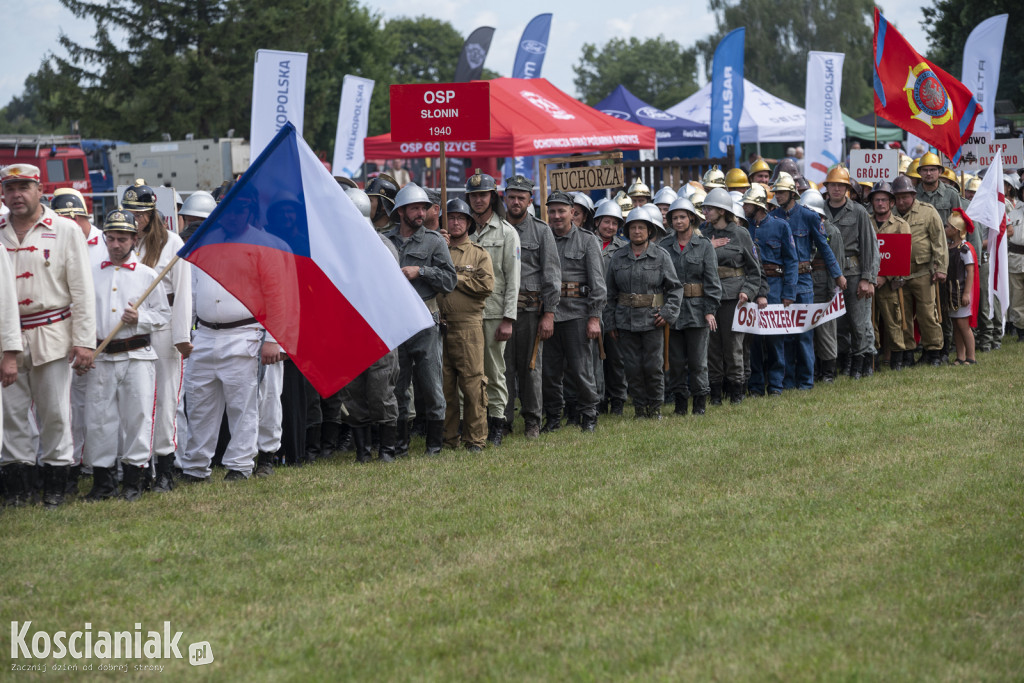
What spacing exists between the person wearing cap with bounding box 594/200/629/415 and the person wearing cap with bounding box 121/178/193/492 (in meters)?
4.56

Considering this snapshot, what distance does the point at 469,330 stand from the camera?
396 inches

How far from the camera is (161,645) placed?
17.4ft

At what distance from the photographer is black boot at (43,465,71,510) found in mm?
8156

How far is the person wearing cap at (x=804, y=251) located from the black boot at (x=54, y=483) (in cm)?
800

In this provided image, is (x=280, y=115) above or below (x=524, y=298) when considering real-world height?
above

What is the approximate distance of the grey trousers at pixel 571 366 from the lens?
10.9 metres

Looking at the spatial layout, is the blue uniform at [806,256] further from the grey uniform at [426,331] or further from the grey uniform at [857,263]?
the grey uniform at [426,331]

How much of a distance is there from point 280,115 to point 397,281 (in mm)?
9509

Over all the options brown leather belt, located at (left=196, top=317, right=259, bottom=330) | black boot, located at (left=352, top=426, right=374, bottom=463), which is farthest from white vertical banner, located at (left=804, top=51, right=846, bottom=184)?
brown leather belt, located at (left=196, top=317, right=259, bottom=330)

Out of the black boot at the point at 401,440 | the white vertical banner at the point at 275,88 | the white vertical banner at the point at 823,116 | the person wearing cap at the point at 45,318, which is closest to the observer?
the person wearing cap at the point at 45,318

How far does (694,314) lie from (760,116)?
25107mm

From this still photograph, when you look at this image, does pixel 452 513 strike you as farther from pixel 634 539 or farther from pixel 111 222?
pixel 111 222

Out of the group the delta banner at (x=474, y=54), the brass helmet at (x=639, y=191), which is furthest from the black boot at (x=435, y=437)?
the delta banner at (x=474, y=54)

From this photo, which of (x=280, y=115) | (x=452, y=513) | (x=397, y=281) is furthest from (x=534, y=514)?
(x=280, y=115)
